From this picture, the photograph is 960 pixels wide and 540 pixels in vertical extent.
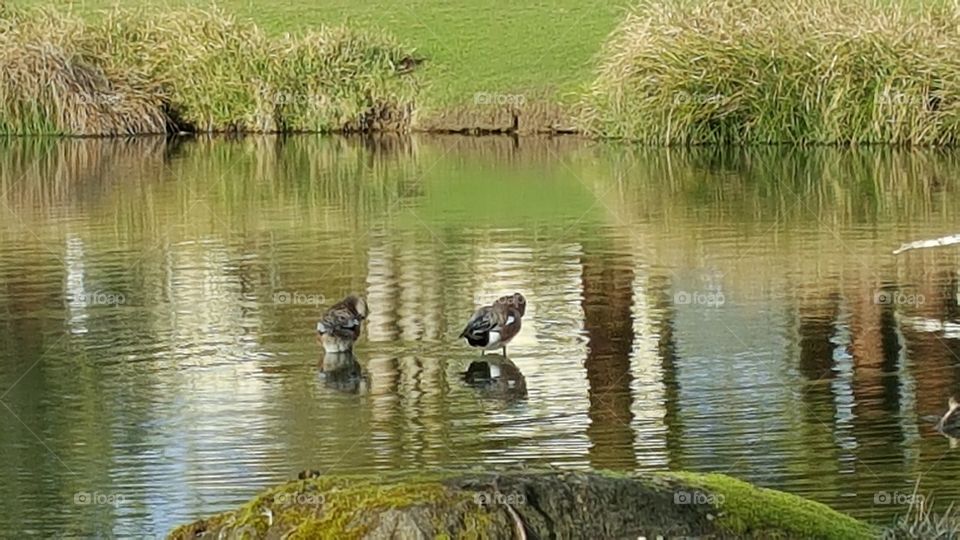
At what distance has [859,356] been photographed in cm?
1560

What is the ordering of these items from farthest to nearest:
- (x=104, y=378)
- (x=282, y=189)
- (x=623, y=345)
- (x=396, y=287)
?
(x=282, y=189) < (x=396, y=287) < (x=623, y=345) < (x=104, y=378)

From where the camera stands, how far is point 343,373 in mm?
15016

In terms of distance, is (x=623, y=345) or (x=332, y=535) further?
(x=623, y=345)

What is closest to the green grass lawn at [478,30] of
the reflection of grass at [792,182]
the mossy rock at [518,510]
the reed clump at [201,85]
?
the reed clump at [201,85]

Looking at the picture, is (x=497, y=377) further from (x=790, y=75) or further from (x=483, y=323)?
(x=790, y=75)

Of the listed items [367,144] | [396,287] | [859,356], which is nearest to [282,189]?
[367,144]

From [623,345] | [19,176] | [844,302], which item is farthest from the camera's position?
[19,176]

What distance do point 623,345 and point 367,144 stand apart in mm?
21315

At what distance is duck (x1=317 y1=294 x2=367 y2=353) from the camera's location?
1528 cm

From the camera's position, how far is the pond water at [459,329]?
12.2 meters

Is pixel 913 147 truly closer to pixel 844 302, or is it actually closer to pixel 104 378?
pixel 844 302

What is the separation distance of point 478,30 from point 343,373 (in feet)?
94.5

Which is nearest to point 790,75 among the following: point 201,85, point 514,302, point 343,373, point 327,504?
point 201,85

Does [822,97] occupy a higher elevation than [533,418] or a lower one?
higher
